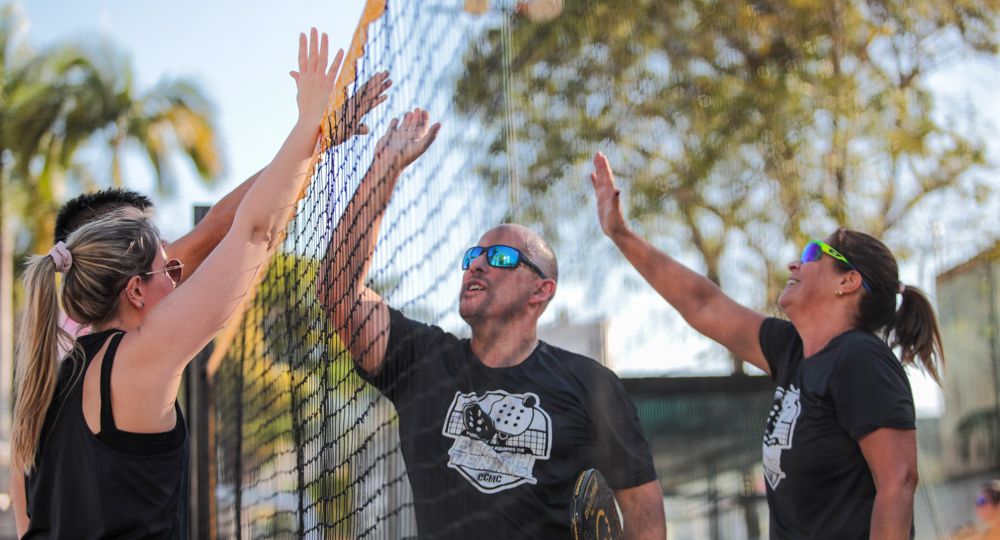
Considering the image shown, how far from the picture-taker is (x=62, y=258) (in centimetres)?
218

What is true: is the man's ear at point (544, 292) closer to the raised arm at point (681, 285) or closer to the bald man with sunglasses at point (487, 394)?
the bald man with sunglasses at point (487, 394)

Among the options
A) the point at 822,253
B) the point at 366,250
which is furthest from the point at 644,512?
the point at 366,250

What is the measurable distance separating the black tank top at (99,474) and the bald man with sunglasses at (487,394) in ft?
2.91

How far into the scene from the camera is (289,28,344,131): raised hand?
2.30 metres

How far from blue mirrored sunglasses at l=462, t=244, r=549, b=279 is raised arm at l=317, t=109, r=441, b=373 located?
0.35 m

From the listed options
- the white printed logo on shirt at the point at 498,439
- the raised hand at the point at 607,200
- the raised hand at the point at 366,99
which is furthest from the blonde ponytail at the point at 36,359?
the raised hand at the point at 607,200

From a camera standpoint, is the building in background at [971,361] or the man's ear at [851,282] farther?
the building in background at [971,361]

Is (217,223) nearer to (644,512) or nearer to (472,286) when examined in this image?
(472,286)

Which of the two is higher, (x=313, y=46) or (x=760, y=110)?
(x=760, y=110)

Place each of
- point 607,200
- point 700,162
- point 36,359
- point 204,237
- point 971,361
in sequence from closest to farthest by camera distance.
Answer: point 36,359
point 204,237
point 607,200
point 971,361
point 700,162

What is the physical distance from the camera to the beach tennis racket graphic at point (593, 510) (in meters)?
2.65

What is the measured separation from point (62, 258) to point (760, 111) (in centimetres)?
688

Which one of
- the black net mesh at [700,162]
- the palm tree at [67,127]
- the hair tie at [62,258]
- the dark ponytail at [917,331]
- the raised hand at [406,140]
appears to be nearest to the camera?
the hair tie at [62,258]

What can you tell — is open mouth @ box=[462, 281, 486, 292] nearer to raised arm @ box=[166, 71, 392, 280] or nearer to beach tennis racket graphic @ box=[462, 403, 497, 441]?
beach tennis racket graphic @ box=[462, 403, 497, 441]
